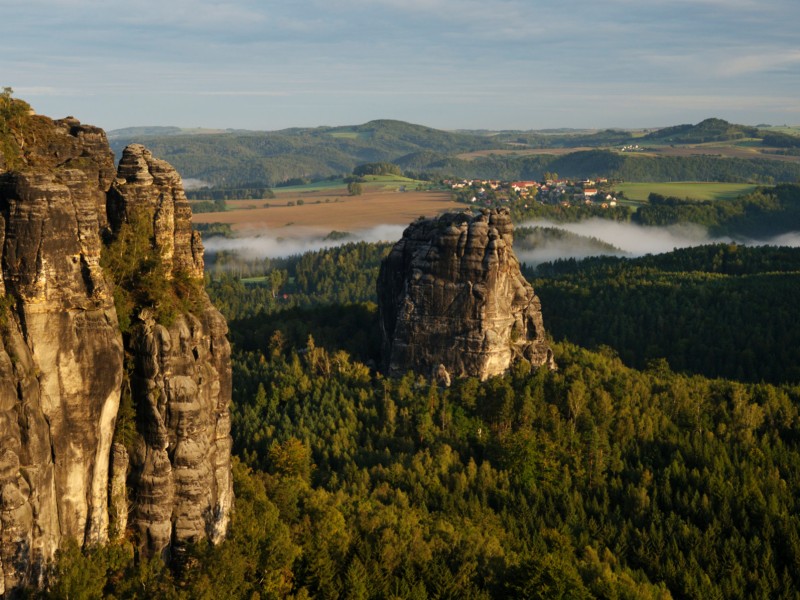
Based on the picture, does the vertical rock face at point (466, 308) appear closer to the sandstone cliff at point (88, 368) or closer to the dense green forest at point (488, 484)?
the dense green forest at point (488, 484)

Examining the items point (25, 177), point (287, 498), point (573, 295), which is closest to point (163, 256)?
point (25, 177)

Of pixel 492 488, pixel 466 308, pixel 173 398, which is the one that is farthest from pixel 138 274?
pixel 466 308

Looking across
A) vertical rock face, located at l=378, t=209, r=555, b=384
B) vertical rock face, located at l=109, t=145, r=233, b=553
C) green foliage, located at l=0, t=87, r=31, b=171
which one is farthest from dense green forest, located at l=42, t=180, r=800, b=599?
green foliage, located at l=0, t=87, r=31, b=171

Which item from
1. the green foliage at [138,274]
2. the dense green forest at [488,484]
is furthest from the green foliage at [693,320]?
the green foliage at [138,274]

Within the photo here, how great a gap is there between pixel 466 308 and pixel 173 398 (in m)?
64.6

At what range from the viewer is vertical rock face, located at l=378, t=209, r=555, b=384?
116m

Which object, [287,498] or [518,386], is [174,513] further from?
[518,386]

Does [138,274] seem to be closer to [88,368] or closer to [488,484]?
[88,368]

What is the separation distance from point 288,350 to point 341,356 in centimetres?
1095

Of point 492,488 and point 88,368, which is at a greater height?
point 88,368

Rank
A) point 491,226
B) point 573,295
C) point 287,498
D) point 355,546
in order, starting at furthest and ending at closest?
point 573,295, point 491,226, point 287,498, point 355,546

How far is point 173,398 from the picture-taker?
56.7 metres

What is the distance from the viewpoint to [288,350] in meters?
134

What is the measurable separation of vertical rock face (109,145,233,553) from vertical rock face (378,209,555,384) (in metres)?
58.0
